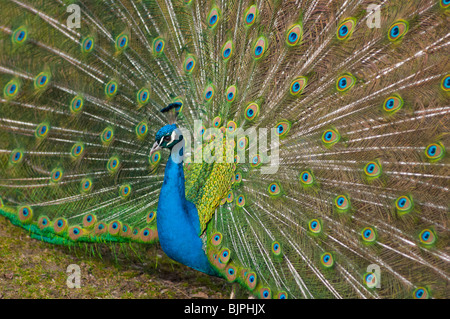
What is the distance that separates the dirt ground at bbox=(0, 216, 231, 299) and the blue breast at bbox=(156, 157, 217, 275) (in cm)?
40

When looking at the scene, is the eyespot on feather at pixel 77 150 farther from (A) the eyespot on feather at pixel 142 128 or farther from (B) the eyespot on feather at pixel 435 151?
(B) the eyespot on feather at pixel 435 151

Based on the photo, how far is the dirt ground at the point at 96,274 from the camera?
9.30 feet

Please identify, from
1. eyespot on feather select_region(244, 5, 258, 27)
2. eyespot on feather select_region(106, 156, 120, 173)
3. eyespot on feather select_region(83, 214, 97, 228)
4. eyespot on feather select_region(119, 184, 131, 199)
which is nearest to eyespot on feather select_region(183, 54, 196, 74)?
eyespot on feather select_region(244, 5, 258, 27)

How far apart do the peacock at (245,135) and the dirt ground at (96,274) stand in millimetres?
364

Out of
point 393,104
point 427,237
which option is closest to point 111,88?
point 393,104

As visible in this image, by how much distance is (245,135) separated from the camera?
2.53 metres

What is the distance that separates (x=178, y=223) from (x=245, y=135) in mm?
637

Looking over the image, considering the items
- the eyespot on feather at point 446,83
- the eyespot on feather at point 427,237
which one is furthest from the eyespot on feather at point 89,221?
the eyespot on feather at point 446,83

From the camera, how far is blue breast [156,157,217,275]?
2535mm

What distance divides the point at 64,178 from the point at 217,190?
36.8 inches

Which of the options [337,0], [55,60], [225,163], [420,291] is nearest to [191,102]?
[225,163]

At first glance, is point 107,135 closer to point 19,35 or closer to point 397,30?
point 19,35

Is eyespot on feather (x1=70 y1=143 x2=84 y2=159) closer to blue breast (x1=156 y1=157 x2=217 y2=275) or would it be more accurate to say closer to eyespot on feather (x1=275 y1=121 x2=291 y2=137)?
blue breast (x1=156 y1=157 x2=217 y2=275)

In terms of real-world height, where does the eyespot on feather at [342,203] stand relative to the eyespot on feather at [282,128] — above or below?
below
